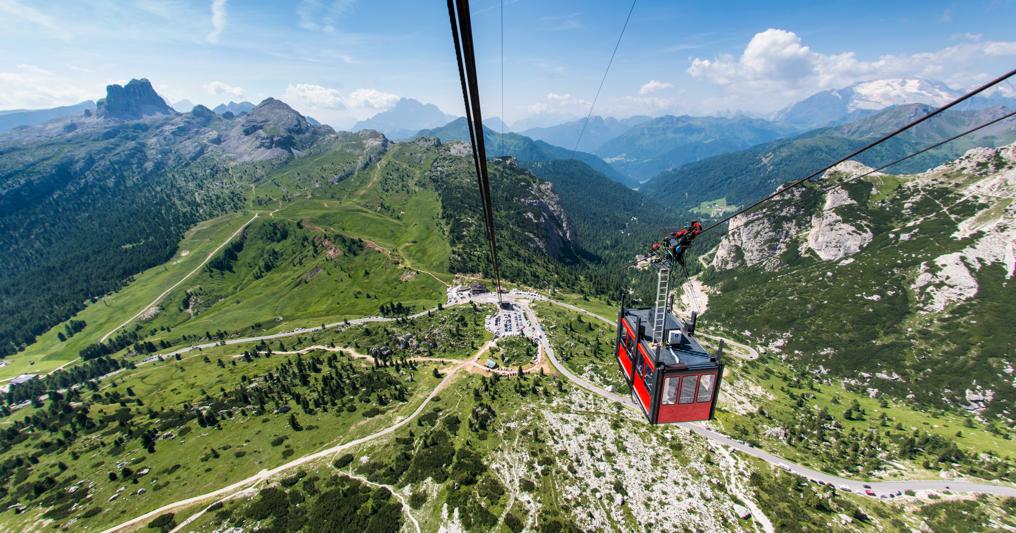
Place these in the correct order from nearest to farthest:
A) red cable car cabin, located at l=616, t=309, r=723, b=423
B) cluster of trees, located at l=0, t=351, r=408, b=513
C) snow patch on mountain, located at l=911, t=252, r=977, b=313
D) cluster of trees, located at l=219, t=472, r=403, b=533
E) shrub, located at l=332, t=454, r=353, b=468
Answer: red cable car cabin, located at l=616, t=309, r=723, b=423 < cluster of trees, located at l=219, t=472, r=403, b=533 < shrub, located at l=332, t=454, r=353, b=468 < cluster of trees, located at l=0, t=351, r=408, b=513 < snow patch on mountain, located at l=911, t=252, r=977, b=313

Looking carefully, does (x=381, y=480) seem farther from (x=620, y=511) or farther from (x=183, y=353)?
(x=183, y=353)

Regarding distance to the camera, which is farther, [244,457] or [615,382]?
[615,382]

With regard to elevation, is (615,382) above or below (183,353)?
above

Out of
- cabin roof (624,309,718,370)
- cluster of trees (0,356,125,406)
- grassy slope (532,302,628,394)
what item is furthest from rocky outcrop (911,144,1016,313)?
cluster of trees (0,356,125,406)

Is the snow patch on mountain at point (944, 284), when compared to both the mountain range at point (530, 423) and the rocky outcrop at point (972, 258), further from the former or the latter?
the mountain range at point (530, 423)

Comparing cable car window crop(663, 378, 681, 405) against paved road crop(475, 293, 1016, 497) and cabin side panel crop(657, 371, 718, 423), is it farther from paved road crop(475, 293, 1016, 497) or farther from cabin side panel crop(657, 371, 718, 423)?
paved road crop(475, 293, 1016, 497)

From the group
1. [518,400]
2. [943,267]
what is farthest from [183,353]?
[943,267]

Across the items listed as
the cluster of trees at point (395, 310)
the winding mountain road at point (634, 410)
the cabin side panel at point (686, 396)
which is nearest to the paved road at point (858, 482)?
the winding mountain road at point (634, 410)

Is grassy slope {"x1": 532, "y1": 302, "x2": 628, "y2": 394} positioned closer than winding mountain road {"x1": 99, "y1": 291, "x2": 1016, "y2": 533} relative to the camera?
No
